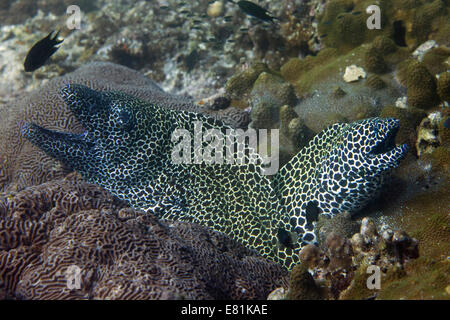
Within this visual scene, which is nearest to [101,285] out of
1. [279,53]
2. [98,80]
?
[98,80]

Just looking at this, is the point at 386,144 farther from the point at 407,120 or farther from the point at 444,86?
the point at 444,86

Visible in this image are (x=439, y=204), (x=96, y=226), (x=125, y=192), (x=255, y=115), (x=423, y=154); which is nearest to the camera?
(x=96, y=226)

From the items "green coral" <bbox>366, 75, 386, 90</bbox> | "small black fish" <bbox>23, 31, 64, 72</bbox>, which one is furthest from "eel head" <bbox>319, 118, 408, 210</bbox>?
→ "small black fish" <bbox>23, 31, 64, 72</bbox>

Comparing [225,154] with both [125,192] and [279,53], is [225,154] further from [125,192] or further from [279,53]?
[279,53]

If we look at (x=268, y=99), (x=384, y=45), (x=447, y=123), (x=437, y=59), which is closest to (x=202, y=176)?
(x=268, y=99)

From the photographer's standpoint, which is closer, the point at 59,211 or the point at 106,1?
the point at 59,211

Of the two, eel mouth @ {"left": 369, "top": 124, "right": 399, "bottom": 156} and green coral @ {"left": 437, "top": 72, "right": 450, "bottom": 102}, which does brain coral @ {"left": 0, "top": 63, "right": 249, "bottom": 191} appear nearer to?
eel mouth @ {"left": 369, "top": 124, "right": 399, "bottom": 156}

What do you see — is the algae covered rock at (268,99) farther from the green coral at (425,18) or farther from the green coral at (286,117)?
the green coral at (425,18)
